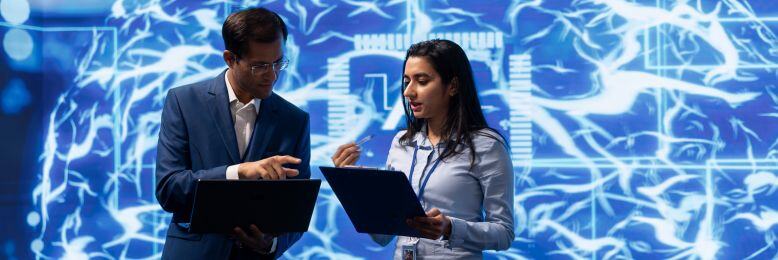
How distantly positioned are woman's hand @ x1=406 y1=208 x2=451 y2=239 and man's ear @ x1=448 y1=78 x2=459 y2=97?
439mm

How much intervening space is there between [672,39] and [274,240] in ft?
7.38

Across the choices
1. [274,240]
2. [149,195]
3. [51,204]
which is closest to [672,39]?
[274,240]

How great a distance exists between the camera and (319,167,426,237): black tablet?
2133mm

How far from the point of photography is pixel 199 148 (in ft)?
7.84

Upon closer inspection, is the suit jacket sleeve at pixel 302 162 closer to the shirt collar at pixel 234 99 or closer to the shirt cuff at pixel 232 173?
the shirt collar at pixel 234 99

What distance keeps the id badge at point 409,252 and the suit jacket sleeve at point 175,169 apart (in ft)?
1.85

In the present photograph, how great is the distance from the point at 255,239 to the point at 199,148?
1.01ft

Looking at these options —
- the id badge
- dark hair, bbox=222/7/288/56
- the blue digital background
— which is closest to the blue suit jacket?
dark hair, bbox=222/7/288/56

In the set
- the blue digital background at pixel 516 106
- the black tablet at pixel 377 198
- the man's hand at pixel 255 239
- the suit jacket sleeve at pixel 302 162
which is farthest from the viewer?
the blue digital background at pixel 516 106

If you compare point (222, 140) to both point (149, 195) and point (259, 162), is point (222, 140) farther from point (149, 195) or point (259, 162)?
point (149, 195)

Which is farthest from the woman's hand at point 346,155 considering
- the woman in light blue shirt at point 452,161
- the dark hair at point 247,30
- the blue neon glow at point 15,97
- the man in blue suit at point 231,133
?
the blue neon glow at point 15,97

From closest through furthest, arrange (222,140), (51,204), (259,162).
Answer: (259,162), (222,140), (51,204)

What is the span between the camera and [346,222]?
4152mm

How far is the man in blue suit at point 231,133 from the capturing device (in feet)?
7.64
